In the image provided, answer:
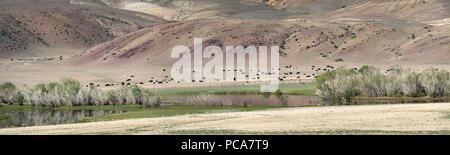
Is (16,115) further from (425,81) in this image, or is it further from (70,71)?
(70,71)

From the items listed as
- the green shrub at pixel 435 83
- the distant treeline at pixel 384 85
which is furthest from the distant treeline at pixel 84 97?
the green shrub at pixel 435 83

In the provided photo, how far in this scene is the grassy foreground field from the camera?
25.3 meters

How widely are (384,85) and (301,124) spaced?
24.3m

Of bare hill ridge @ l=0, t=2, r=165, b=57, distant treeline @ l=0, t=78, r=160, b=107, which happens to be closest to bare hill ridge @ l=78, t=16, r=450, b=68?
bare hill ridge @ l=0, t=2, r=165, b=57

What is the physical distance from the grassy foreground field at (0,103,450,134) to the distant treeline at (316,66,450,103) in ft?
47.1

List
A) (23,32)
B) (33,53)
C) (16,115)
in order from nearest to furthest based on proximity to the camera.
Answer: (16,115) < (33,53) < (23,32)

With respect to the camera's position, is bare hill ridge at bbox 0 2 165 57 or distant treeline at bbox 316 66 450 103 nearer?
distant treeline at bbox 316 66 450 103

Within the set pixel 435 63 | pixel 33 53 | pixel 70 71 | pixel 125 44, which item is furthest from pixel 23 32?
pixel 435 63

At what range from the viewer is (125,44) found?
418ft

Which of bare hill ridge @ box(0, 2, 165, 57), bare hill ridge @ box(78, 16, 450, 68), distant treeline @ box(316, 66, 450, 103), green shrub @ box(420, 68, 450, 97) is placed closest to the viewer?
green shrub @ box(420, 68, 450, 97)

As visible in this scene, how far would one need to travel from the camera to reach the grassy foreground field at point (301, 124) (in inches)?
996

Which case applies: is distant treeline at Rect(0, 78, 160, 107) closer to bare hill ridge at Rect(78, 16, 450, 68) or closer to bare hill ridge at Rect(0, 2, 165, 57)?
bare hill ridge at Rect(78, 16, 450, 68)

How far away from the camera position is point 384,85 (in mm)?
50938

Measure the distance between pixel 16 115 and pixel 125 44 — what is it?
83.3 meters
